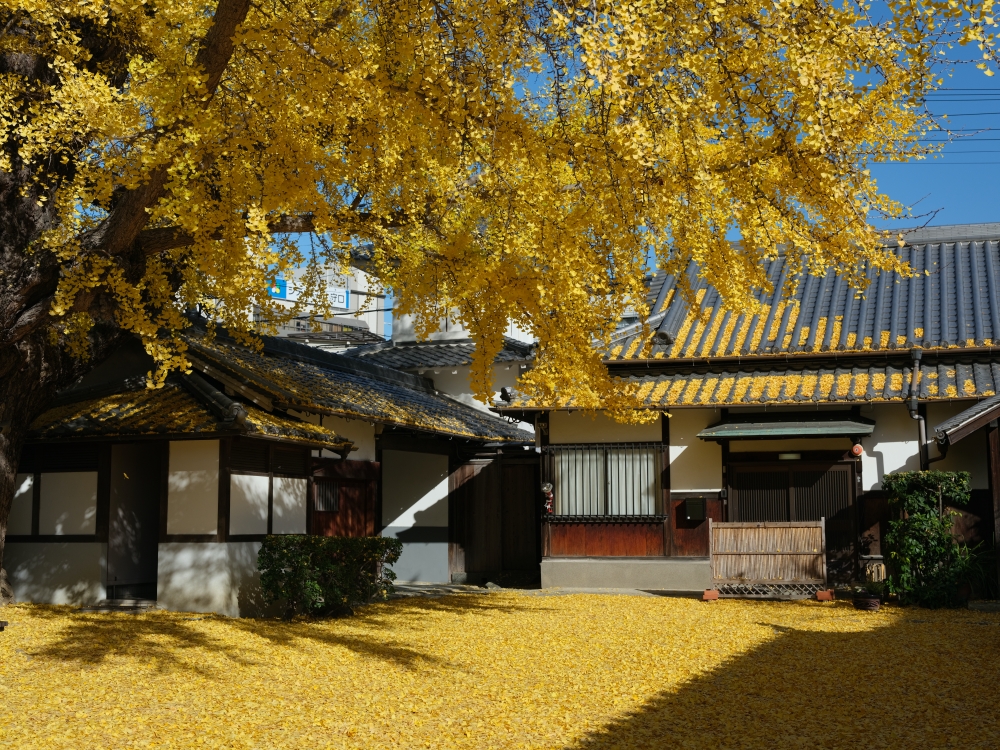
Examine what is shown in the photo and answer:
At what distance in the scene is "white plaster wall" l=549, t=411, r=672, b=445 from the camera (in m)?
16.7

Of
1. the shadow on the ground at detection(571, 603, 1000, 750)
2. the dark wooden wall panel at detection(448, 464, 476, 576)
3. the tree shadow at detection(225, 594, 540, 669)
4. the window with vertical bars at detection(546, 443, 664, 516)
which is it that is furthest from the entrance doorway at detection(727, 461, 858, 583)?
the dark wooden wall panel at detection(448, 464, 476, 576)

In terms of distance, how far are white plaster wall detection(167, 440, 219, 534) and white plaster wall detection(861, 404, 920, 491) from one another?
9607 mm

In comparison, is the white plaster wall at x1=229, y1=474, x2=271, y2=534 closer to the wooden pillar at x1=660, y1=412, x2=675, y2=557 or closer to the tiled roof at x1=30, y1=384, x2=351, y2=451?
the tiled roof at x1=30, y1=384, x2=351, y2=451

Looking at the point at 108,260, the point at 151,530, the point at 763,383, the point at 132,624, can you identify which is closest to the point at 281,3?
the point at 108,260

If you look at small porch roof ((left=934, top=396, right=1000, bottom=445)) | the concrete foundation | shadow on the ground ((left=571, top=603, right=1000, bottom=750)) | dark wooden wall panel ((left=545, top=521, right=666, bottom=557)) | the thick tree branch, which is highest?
the thick tree branch

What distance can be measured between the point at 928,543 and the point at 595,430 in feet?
18.0

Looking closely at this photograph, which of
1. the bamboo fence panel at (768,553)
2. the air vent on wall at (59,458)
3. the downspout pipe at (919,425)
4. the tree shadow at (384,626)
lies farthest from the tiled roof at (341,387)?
the downspout pipe at (919,425)

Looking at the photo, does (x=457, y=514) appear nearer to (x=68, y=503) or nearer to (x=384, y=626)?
(x=384, y=626)

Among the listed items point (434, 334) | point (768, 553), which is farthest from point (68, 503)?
point (434, 334)

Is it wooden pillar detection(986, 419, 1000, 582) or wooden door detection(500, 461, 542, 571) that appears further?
wooden door detection(500, 461, 542, 571)

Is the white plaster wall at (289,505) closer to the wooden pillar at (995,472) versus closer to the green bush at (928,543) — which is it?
the green bush at (928,543)

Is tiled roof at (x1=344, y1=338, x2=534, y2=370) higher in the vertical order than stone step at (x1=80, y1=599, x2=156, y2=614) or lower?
higher

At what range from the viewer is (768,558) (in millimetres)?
14805

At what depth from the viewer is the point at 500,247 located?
10383 mm
